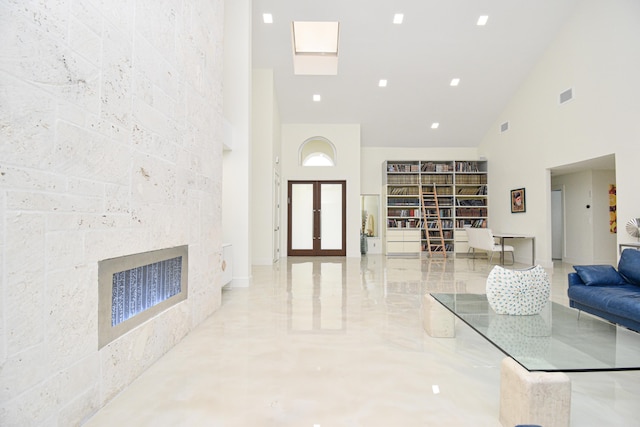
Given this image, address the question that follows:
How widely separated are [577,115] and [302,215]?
21.2 feet

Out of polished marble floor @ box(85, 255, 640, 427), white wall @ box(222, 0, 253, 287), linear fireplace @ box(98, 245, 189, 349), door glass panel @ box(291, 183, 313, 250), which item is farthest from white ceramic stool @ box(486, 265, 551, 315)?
door glass panel @ box(291, 183, 313, 250)

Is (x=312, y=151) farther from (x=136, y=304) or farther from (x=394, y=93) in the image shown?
(x=136, y=304)

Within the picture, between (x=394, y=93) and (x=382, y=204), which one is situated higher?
(x=394, y=93)

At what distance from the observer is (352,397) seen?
1.91m

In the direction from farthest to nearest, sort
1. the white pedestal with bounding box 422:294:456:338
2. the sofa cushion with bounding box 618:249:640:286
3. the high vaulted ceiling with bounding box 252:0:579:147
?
the high vaulted ceiling with bounding box 252:0:579:147
the sofa cushion with bounding box 618:249:640:286
the white pedestal with bounding box 422:294:456:338

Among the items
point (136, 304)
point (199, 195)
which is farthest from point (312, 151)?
point (136, 304)

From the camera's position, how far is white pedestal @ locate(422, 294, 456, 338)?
2939 mm

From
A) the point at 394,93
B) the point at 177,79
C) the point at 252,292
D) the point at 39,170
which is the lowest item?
the point at 252,292

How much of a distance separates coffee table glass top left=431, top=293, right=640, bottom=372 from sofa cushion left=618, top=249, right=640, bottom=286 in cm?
112

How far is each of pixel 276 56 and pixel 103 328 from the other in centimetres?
691

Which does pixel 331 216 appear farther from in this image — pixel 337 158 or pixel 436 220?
pixel 436 220

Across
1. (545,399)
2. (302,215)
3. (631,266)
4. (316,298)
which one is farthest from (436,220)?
(545,399)

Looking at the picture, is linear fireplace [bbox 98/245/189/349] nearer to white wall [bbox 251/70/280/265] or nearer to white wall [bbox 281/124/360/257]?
white wall [bbox 251/70/280/265]

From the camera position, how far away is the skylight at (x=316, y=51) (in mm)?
8023
